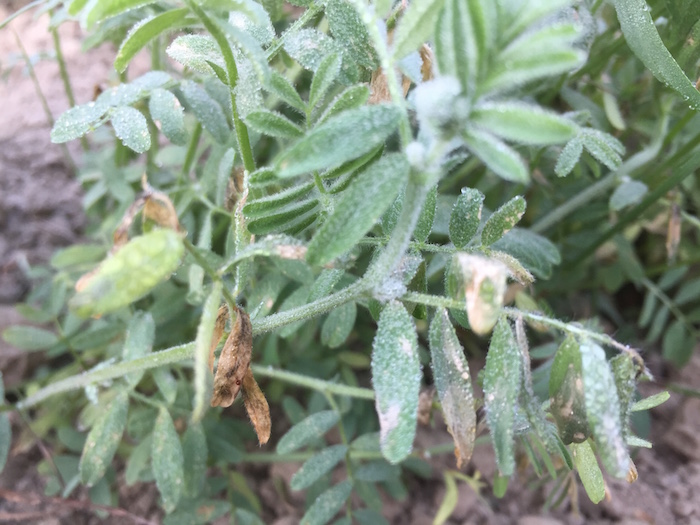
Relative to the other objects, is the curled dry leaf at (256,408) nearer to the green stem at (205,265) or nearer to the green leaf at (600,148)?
the green stem at (205,265)

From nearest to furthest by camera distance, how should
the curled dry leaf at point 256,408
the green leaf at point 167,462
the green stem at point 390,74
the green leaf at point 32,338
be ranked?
1. the green stem at point 390,74
2. the curled dry leaf at point 256,408
3. the green leaf at point 167,462
4. the green leaf at point 32,338

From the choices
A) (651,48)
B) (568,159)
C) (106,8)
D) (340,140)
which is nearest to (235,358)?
(340,140)

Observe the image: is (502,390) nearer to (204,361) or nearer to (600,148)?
(204,361)

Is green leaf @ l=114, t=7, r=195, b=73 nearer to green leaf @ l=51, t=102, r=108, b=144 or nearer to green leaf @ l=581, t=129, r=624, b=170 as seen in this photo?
green leaf @ l=51, t=102, r=108, b=144

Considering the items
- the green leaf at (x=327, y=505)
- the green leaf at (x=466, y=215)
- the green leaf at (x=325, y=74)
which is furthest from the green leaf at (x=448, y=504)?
the green leaf at (x=325, y=74)

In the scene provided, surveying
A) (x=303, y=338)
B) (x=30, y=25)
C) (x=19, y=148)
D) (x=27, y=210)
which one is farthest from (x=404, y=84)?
(x=30, y=25)
